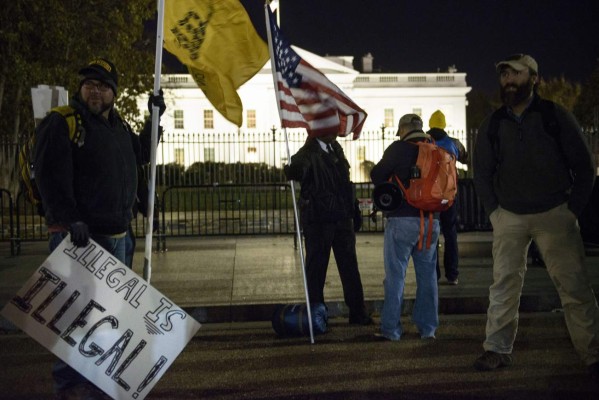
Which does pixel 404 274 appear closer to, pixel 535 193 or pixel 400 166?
pixel 400 166

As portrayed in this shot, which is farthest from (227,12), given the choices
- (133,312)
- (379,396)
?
(379,396)

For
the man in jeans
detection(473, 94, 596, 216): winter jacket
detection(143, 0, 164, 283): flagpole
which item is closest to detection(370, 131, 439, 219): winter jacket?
the man in jeans

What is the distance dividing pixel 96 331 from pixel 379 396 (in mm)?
1828

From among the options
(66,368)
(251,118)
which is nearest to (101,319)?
(66,368)

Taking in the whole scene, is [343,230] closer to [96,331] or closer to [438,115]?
[438,115]

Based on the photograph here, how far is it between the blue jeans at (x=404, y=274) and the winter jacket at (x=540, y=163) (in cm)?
131

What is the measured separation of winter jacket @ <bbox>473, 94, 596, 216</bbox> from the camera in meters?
6.12

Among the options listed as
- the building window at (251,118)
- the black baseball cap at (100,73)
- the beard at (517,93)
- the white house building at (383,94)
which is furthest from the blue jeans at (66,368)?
the building window at (251,118)

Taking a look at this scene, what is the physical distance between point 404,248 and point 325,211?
0.88 m

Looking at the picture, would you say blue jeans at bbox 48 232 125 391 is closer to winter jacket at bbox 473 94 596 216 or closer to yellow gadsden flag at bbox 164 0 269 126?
yellow gadsden flag at bbox 164 0 269 126

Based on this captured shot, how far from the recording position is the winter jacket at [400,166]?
7387mm

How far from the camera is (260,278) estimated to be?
427 inches

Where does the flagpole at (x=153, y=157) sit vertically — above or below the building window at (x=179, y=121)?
below

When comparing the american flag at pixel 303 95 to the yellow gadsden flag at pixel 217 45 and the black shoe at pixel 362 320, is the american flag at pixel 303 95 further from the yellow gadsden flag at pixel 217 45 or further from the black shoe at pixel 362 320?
the black shoe at pixel 362 320
